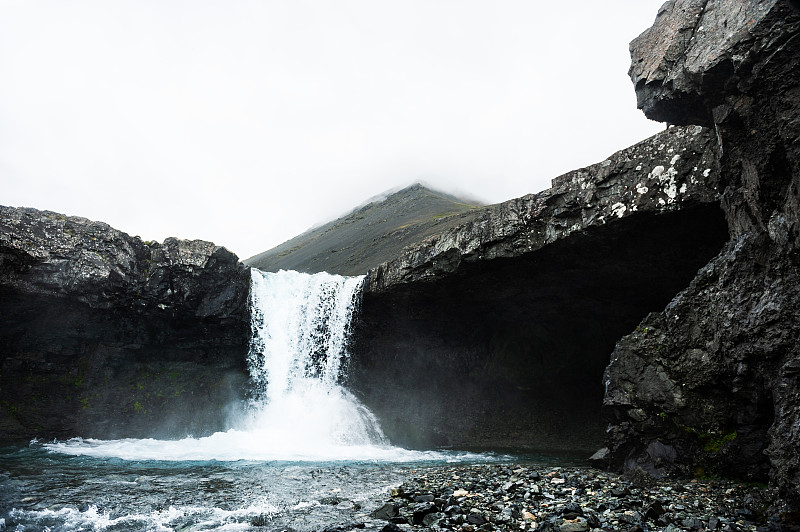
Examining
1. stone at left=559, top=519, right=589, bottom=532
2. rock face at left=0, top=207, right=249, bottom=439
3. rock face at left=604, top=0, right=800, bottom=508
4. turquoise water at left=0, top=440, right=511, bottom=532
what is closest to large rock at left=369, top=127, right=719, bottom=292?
rock face at left=604, top=0, right=800, bottom=508

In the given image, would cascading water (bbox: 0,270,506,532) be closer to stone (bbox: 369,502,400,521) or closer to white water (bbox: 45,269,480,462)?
white water (bbox: 45,269,480,462)

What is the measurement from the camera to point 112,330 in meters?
→ 21.8

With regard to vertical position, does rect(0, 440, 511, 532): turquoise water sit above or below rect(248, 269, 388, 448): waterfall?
below

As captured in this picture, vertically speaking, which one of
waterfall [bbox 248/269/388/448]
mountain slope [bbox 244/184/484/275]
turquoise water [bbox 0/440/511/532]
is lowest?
turquoise water [bbox 0/440/511/532]

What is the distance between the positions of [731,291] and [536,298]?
34.4 ft

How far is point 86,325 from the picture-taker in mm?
21094

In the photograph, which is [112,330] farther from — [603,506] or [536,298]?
[603,506]

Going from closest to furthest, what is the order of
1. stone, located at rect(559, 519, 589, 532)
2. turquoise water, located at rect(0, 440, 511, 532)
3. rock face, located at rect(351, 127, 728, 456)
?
stone, located at rect(559, 519, 589, 532)
turquoise water, located at rect(0, 440, 511, 532)
rock face, located at rect(351, 127, 728, 456)

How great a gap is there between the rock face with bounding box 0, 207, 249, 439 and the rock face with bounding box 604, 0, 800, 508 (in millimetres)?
18156

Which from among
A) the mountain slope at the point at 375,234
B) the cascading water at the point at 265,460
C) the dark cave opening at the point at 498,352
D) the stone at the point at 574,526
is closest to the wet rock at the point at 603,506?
the stone at the point at 574,526

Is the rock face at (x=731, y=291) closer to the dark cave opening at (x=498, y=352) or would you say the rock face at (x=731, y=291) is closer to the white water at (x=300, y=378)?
the dark cave opening at (x=498, y=352)

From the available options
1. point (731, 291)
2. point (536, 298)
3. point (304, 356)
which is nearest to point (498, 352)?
point (536, 298)

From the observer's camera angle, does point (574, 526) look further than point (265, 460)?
No

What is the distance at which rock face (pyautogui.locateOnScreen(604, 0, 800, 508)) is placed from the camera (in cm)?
830
